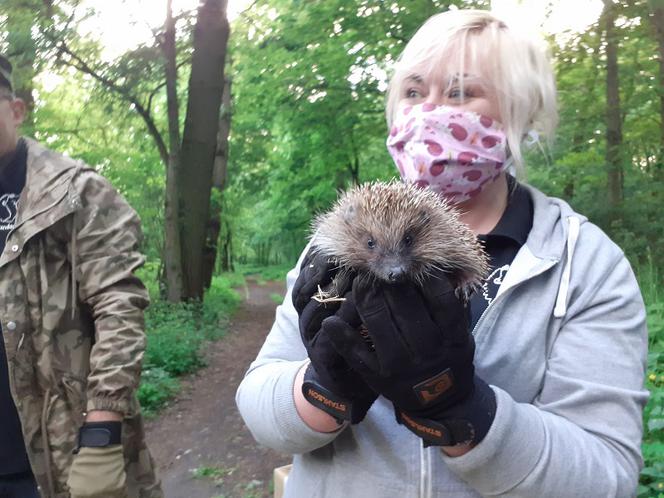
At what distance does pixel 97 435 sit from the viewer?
2660mm

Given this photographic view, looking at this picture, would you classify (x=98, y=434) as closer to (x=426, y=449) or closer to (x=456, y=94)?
(x=426, y=449)

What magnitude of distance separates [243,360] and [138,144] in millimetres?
7462

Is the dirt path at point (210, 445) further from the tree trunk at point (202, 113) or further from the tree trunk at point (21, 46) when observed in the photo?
the tree trunk at point (21, 46)

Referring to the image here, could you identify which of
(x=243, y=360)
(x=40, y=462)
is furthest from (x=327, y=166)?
(x=40, y=462)

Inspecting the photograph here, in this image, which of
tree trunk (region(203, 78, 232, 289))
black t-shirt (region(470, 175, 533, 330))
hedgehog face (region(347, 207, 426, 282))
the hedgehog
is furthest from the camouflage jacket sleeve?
tree trunk (region(203, 78, 232, 289))

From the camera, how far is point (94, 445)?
2.65m

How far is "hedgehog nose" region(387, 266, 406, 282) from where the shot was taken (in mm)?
1607

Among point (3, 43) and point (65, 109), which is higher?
point (3, 43)

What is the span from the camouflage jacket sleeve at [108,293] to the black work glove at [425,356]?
1642mm

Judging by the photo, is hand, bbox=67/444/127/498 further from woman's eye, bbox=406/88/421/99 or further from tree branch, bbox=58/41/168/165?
tree branch, bbox=58/41/168/165

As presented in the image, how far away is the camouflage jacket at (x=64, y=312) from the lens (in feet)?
8.96

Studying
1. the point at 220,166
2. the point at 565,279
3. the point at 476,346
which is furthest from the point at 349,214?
the point at 220,166

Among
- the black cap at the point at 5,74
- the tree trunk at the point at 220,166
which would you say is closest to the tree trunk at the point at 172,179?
the tree trunk at the point at 220,166

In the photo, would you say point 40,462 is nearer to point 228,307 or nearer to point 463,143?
point 463,143
